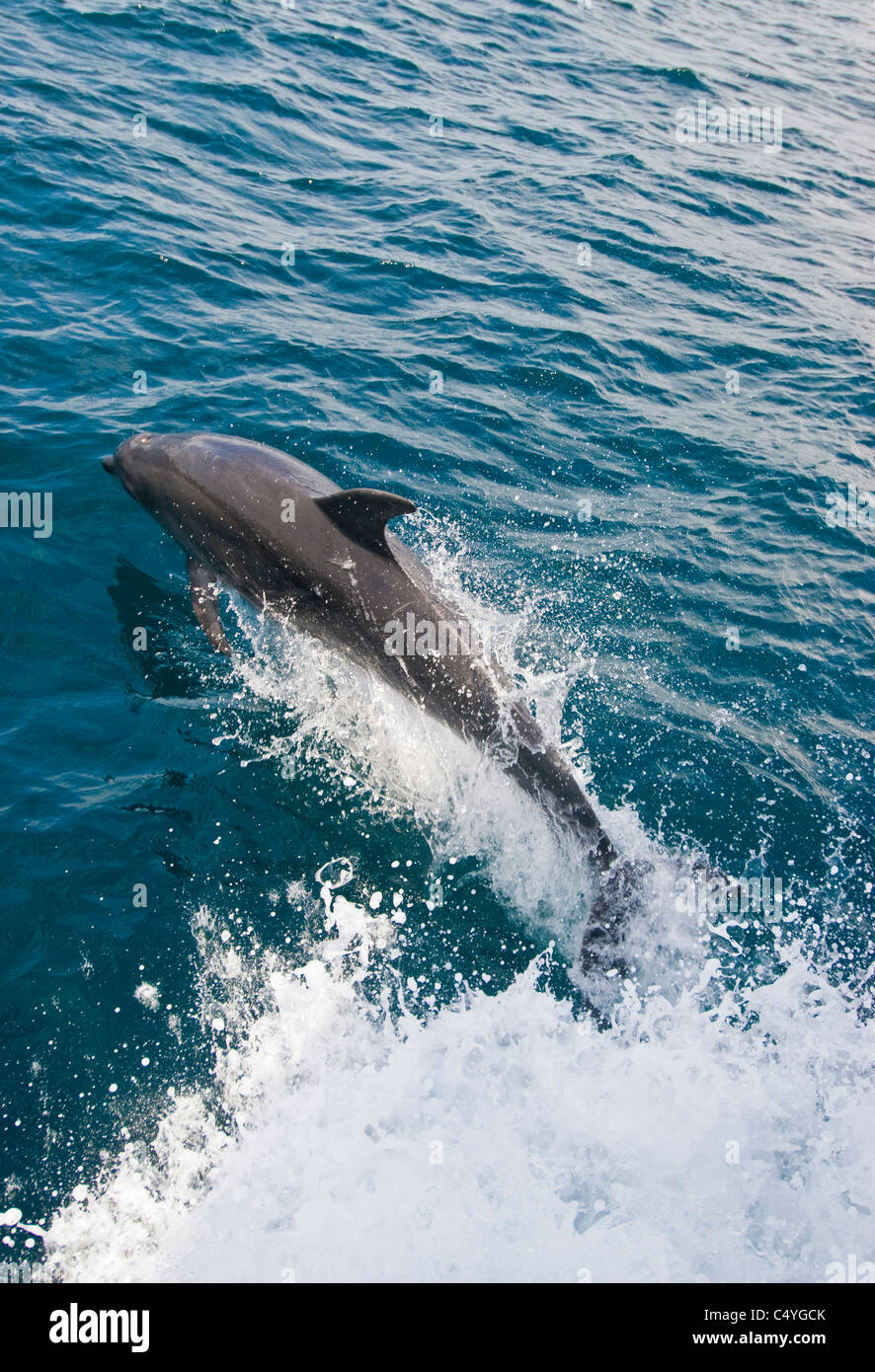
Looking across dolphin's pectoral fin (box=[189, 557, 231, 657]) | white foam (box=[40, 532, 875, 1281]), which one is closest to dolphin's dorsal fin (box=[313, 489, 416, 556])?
dolphin's pectoral fin (box=[189, 557, 231, 657])

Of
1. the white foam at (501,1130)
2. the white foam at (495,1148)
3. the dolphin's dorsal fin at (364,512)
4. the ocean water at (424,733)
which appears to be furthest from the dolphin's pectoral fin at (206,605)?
the white foam at (495,1148)

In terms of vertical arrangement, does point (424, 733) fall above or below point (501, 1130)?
above

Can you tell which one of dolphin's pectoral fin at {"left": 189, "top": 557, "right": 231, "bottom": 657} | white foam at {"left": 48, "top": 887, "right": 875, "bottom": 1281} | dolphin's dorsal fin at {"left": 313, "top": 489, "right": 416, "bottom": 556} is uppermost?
dolphin's dorsal fin at {"left": 313, "top": 489, "right": 416, "bottom": 556}

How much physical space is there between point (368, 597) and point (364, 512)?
757 millimetres

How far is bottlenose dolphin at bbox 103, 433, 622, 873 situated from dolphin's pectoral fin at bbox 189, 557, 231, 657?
0.23 feet

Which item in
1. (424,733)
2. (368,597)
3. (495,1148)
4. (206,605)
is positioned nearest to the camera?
(495,1148)

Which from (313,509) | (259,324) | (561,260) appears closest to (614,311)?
(561,260)

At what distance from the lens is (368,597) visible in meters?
8.60

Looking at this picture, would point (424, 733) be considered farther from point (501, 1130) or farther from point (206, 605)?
point (501, 1130)

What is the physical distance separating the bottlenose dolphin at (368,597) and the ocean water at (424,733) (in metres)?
0.36

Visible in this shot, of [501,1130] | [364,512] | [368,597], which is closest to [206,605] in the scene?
[368,597]

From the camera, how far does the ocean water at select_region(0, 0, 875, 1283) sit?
6.44m

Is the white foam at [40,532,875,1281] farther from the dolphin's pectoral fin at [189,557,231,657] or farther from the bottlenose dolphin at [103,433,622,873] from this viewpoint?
the dolphin's pectoral fin at [189,557,231,657]
